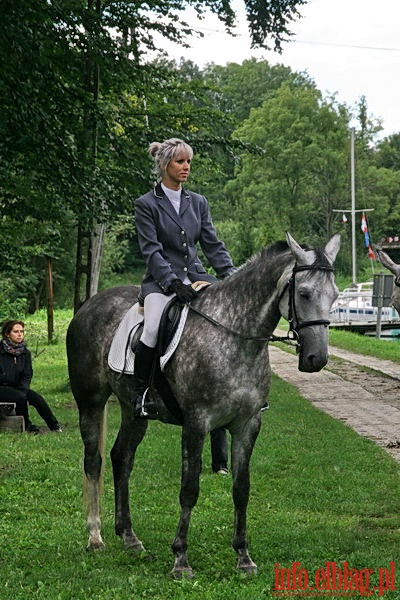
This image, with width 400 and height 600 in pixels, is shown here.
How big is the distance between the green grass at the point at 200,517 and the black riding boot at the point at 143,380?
1141 millimetres

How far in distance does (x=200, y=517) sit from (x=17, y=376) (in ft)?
21.4

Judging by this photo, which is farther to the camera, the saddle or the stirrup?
the stirrup

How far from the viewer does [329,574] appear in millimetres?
6598

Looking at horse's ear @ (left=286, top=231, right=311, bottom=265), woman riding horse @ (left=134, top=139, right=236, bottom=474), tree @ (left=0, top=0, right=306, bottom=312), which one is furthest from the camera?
tree @ (left=0, top=0, right=306, bottom=312)

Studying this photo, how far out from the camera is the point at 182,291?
6.87 meters

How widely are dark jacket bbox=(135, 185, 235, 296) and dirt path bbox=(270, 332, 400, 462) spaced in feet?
18.4

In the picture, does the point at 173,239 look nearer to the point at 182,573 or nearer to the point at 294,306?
the point at 294,306

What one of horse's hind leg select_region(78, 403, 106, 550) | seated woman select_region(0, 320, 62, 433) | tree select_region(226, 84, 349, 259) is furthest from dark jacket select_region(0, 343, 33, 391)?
tree select_region(226, 84, 349, 259)

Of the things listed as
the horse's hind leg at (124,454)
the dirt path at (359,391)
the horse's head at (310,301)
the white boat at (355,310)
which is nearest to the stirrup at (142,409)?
the horse's hind leg at (124,454)

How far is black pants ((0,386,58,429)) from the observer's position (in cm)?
1428

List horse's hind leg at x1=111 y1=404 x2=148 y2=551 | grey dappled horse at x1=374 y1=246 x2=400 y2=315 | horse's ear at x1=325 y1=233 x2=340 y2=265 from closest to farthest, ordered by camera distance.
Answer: horse's ear at x1=325 y1=233 x2=340 y2=265, horse's hind leg at x1=111 y1=404 x2=148 y2=551, grey dappled horse at x1=374 y1=246 x2=400 y2=315

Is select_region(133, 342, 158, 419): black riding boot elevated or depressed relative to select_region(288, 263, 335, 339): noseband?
depressed

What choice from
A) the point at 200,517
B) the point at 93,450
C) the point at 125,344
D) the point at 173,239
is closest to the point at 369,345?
the point at 200,517

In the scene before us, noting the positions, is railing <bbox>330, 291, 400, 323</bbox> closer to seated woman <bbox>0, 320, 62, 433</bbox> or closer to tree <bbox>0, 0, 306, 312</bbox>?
tree <bbox>0, 0, 306, 312</bbox>
